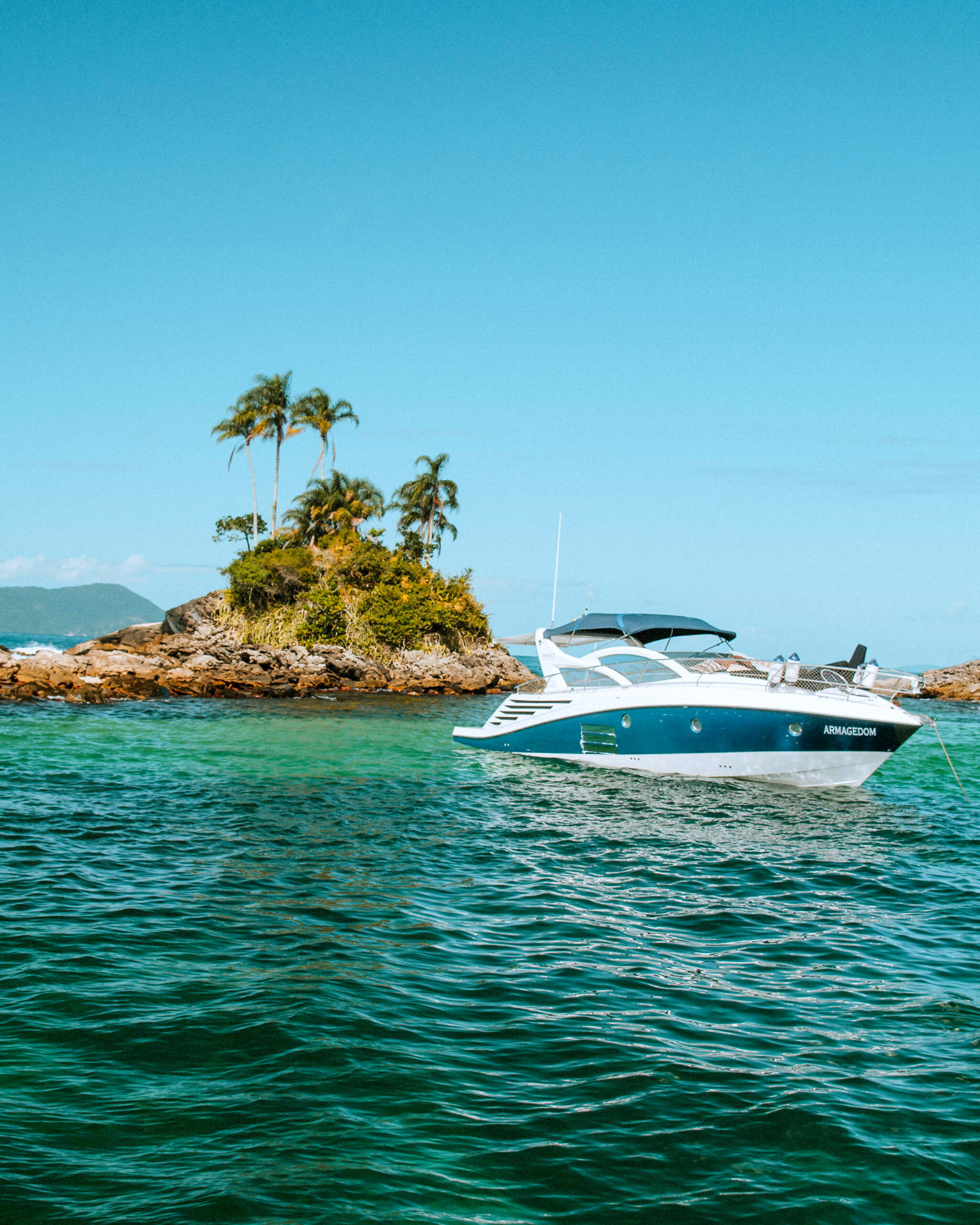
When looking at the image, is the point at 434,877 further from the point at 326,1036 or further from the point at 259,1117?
the point at 259,1117

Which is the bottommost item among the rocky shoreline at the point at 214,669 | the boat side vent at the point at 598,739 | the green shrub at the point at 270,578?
the boat side vent at the point at 598,739

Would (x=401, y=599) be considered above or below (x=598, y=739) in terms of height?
above

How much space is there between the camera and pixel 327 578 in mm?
49000

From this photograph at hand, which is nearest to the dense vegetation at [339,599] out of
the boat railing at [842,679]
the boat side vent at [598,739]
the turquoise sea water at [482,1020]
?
the boat side vent at [598,739]

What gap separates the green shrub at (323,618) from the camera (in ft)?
155

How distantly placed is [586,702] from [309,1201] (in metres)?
15.3

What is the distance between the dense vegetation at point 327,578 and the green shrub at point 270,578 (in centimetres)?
5

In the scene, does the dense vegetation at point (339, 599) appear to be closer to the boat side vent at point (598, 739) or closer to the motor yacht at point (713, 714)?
the motor yacht at point (713, 714)

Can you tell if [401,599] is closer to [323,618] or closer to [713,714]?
[323,618]

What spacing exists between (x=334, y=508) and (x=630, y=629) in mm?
36696

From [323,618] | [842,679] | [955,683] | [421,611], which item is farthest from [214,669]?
[955,683]

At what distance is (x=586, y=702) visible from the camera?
19.0m

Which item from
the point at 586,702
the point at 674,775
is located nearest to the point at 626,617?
the point at 586,702

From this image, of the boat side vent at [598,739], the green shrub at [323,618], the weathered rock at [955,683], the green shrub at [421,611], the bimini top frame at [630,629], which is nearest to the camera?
the boat side vent at [598,739]
